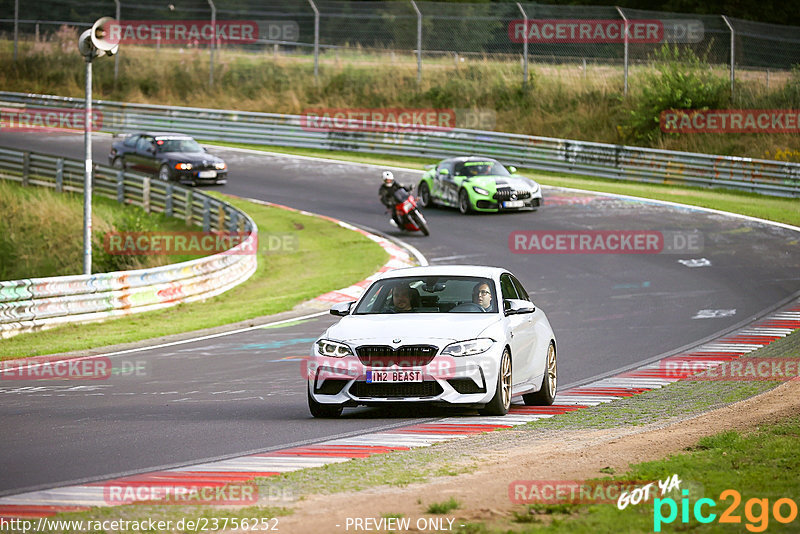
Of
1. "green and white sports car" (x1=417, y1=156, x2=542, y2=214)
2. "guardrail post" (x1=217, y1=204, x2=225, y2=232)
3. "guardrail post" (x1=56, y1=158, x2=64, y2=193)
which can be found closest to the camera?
"guardrail post" (x1=217, y1=204, x2=225, y2=232)

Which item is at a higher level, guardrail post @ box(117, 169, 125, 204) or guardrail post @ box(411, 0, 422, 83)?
guardrail post @ box(411, 0, 422, 83)

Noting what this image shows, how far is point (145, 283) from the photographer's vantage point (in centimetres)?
2041

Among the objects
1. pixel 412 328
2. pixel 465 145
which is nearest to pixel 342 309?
pixel 412 328

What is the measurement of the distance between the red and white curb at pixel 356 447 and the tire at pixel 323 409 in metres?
0.84

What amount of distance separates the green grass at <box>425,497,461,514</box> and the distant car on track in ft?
98.7

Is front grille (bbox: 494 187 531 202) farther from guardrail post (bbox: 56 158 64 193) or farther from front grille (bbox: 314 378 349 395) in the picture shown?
front grille (bbox: 314 378 349 395)

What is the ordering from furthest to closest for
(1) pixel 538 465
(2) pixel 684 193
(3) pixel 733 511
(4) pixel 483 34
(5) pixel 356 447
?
(4) pixel 483 34, (2) pixel 684 193, (5) pixel 356 447, (1) pixel 538 465, (3) pixel 733 511

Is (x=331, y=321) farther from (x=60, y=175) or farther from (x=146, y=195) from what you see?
(x=60, y=175)

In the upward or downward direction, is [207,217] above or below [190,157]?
below

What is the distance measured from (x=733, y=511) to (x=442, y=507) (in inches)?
60.0

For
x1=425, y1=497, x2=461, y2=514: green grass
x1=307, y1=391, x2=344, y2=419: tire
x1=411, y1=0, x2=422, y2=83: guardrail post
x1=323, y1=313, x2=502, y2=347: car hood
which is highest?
x1=411, y1=0, x2=422, y2=83: guardrail post

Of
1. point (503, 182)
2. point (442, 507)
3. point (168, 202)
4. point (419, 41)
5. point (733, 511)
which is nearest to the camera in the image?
point (733, 511)

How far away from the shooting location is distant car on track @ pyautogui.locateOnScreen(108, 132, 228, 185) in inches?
1405

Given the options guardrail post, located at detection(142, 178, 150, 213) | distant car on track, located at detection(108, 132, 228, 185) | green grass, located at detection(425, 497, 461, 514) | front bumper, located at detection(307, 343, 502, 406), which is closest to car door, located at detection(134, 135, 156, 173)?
distant car on track, located at detection(108, 132, 228, 185)
